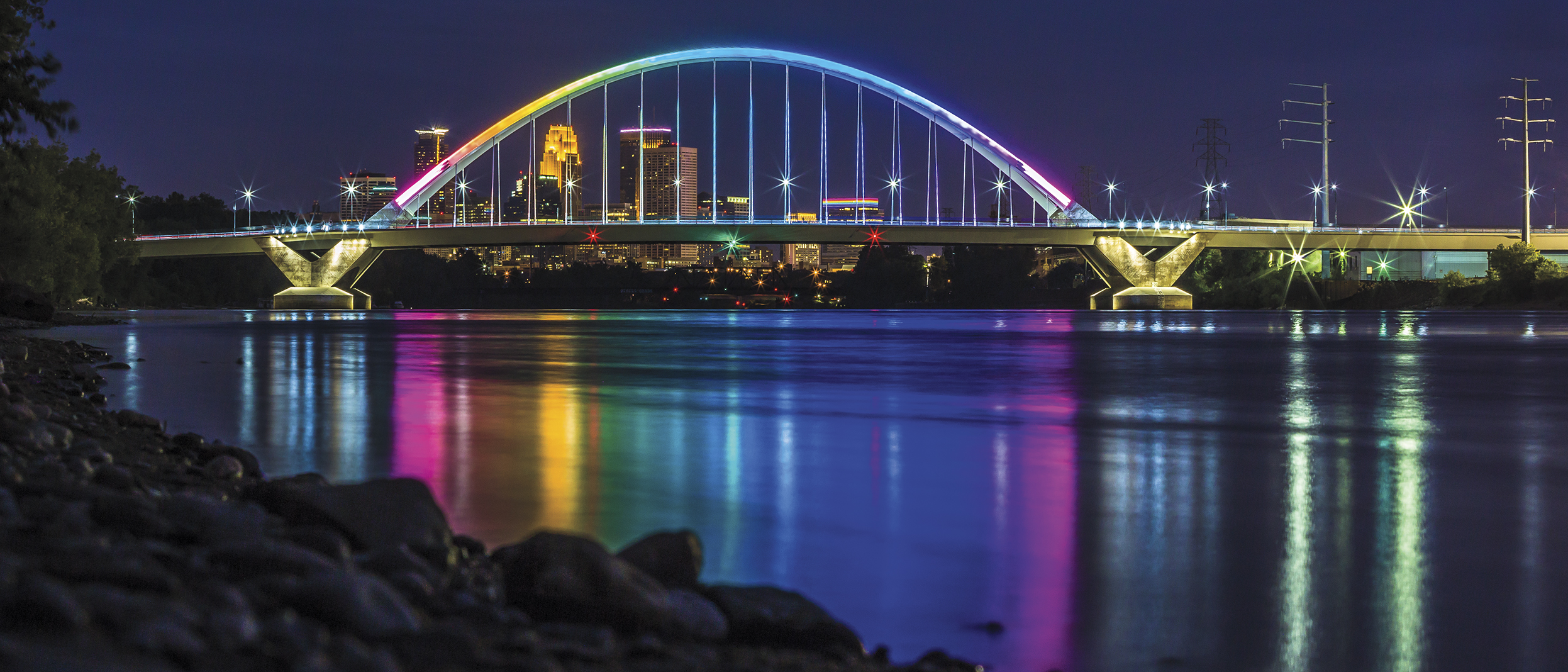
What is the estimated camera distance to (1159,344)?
34.9 meters

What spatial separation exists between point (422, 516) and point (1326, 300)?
118m

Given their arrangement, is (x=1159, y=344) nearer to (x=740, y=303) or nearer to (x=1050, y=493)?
(x=1050, y=493)

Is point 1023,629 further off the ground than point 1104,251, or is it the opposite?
point 1104,251

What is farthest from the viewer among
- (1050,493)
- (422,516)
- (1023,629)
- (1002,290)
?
(1002,290)

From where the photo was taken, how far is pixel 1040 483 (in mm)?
8906

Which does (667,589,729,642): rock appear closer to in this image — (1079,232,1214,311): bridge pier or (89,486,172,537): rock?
(89,486,172,537): rock

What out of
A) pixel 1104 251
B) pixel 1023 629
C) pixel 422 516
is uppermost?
pixel 1104 251

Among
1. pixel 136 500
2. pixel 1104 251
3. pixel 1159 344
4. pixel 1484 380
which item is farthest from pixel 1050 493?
pixel 1104 251

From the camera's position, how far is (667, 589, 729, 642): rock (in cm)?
437

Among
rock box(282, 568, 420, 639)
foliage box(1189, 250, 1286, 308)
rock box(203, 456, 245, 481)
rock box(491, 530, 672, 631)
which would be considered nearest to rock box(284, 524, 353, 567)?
rock box(491, 530, 672, 631)

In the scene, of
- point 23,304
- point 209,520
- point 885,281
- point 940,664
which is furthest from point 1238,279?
point 209,520

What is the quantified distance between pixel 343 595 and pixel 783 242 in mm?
95414

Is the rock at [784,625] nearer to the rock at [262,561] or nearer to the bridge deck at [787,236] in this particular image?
the rock at [262,561]

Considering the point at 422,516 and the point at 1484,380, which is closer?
the point at 422,516
